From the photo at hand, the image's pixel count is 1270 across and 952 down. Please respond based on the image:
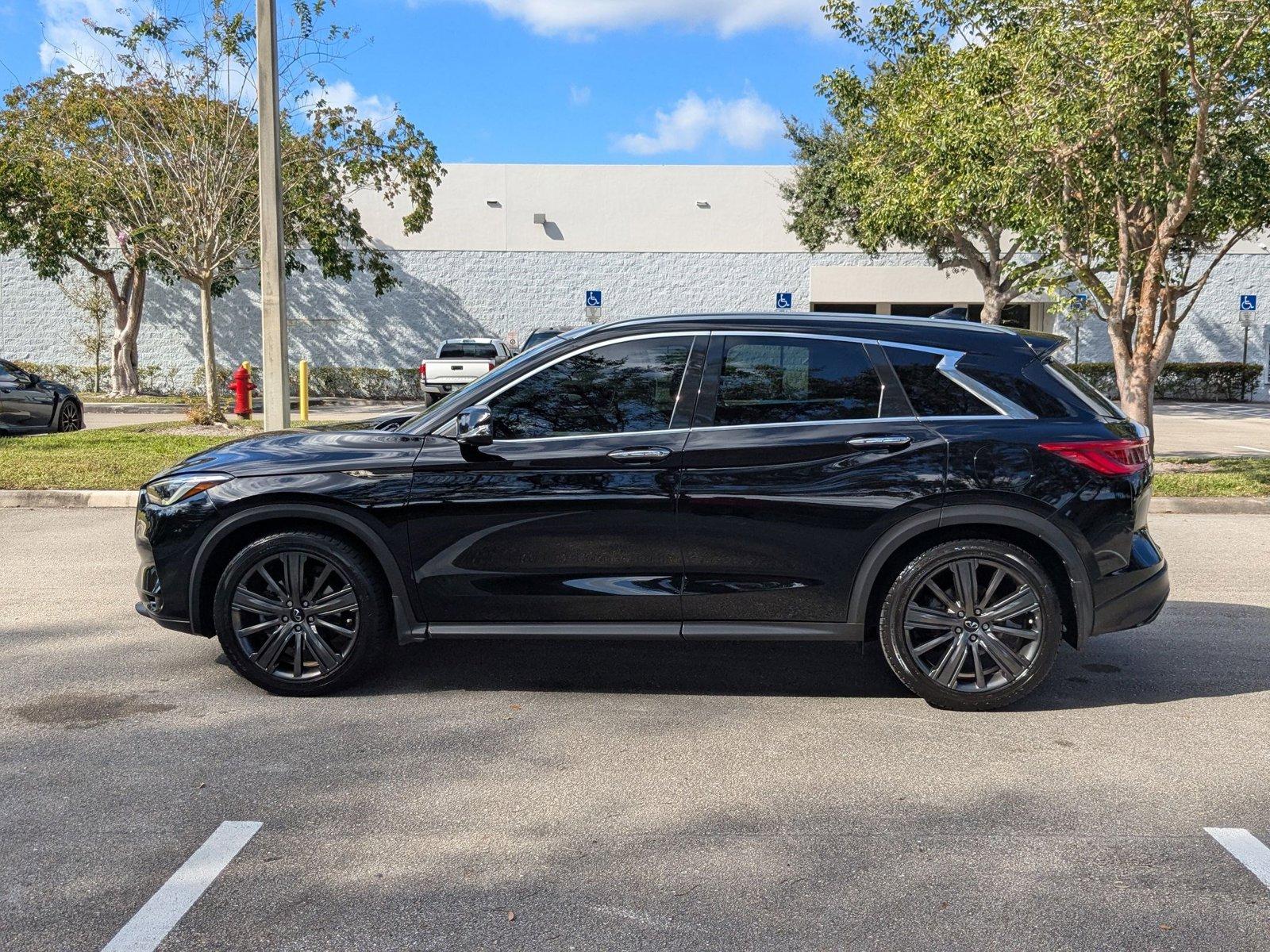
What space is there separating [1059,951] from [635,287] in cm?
3332

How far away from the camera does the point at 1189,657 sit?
5.88 meters

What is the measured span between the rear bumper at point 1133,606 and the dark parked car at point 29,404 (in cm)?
1544

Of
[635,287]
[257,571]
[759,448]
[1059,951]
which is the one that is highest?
[635,287]

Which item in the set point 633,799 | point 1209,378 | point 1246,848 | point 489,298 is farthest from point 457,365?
point 1209,378

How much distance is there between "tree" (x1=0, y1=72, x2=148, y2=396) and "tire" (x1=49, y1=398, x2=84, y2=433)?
147 inches

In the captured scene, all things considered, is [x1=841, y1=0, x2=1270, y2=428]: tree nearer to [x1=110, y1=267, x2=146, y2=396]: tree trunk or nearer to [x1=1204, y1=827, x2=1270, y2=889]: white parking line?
[x1=1204, y1=827, x2=1270, y2=889]: white parking line

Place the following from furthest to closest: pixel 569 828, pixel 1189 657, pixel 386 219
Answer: pixel 386 219 < pixel 1189 657 < pixel 569 828

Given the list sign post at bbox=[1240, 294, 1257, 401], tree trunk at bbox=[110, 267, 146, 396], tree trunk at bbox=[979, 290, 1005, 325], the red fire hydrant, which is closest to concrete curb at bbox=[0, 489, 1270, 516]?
the red fire hydrant

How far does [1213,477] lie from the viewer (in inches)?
500

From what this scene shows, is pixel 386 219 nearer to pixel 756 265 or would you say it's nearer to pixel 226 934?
pixel 756 265

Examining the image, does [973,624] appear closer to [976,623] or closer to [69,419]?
[976,623]

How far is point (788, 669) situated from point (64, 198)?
18827 mm

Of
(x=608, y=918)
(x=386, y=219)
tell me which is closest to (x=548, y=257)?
(x=386, y=219)

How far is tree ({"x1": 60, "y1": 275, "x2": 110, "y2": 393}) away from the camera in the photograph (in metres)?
31.9
